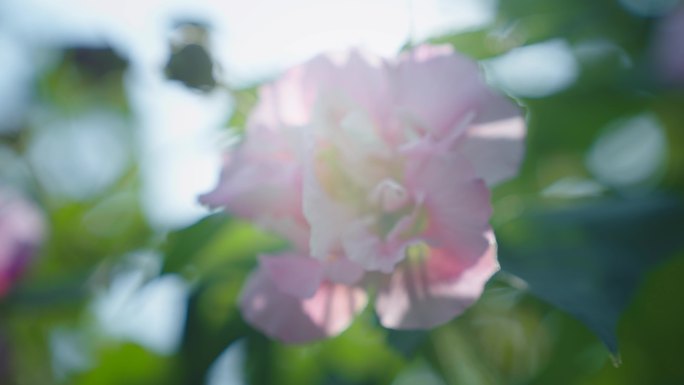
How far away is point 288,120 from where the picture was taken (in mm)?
576

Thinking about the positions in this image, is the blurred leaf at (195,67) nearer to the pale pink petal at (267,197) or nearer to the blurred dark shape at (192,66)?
the blurred dark shape at (192,66)

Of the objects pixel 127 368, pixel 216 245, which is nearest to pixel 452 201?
pixel 216 245

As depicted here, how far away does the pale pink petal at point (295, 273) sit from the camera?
1.67ft

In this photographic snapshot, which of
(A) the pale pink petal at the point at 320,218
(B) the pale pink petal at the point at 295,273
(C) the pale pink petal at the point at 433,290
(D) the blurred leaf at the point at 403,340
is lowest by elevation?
(D) the blurred leaf at the point at 403,340

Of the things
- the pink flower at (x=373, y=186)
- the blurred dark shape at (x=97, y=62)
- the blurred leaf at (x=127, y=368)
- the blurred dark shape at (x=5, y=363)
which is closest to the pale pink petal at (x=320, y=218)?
the pink flower at (x=373, y=186)

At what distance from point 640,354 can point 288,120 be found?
36cm

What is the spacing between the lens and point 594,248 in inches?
23.2

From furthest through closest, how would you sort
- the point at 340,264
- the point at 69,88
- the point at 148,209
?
the point at 69,88 < the point at 148,209 < the point at 340,264

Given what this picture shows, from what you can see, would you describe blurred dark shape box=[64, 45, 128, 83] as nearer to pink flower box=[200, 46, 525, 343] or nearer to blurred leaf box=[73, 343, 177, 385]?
blurred leaf box=[73, 343, 177, 385]

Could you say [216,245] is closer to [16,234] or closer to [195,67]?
[195,67]

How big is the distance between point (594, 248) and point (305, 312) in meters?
0.21

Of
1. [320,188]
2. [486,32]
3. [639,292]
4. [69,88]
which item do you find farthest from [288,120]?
[69,88]

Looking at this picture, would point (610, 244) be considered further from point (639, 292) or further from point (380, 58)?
point (380, 58)

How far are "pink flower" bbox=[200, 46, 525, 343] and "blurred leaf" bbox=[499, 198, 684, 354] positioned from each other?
55 mm
